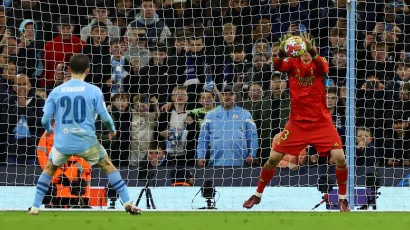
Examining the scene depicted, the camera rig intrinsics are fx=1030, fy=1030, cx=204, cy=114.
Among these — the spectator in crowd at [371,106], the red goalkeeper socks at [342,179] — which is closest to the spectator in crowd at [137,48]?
the spectator in crowd at [371,106]

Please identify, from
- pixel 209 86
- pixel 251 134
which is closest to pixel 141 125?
pixel 209 86

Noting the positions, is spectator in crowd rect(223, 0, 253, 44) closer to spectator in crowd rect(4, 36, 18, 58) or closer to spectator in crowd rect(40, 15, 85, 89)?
spectator in crowd rect(40, 15, 85, 89)

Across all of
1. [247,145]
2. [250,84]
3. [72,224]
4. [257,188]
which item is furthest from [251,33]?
[72,224]

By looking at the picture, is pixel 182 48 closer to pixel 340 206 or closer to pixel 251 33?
pixel 251 33

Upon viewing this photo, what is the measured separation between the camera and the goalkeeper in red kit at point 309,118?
12070mm

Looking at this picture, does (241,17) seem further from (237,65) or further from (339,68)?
(339,68)

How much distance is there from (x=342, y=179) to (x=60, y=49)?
16.3 feet

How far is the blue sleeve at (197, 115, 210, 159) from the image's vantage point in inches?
549

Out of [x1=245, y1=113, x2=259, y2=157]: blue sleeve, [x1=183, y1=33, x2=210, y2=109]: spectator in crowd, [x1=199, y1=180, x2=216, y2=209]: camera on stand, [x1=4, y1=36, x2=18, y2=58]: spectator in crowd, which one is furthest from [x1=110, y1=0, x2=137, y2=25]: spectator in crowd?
[x1=199, y1=180, x2=216, y2=209]: camera on stand

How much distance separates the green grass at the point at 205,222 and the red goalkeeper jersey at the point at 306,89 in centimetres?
154

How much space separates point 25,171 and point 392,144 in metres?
5.02

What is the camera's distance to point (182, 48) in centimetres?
1485

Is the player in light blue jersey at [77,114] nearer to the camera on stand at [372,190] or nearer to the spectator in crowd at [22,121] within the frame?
the spectator in crowd at [22,121]

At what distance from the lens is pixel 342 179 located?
39.9ft
